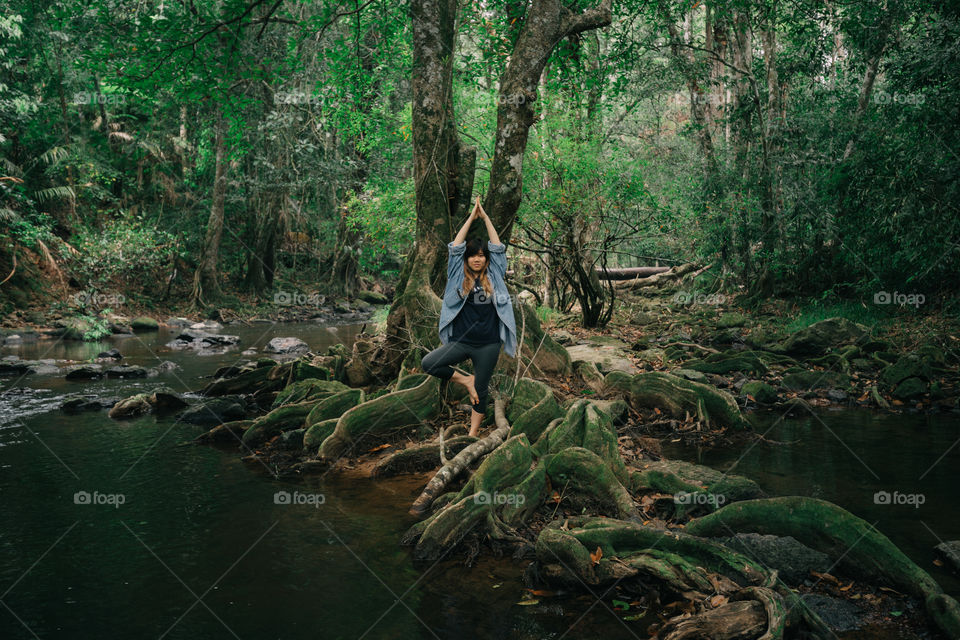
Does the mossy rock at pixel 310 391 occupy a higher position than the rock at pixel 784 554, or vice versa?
the rock at pixel 784 554

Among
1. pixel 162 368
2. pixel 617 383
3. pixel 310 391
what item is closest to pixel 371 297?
pixel 162 368

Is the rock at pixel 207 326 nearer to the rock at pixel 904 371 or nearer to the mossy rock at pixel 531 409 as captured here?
the mossy rock at pixel 531 409

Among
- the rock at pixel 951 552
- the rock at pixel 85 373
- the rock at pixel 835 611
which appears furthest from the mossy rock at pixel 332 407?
the rock at pixel 85 373

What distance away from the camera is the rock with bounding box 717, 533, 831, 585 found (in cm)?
456

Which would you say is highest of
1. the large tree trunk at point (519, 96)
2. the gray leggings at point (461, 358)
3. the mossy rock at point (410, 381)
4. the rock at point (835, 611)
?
the large tree trunk at point (519, 96)

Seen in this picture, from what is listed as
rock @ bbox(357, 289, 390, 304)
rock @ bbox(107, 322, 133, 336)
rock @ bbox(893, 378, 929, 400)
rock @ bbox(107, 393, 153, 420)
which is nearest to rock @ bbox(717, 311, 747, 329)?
rock @ bbox(893, 378, 929, 400)

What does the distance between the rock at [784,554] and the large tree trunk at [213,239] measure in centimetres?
2383

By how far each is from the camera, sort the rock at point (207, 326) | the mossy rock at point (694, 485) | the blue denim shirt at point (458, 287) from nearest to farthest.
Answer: the mossy rock at point (694, 485) → the blue denim shirt at point (458, 287) → the rock at point (207, 326)

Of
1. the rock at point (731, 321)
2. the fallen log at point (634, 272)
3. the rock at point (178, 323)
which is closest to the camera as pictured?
the rock at point (731, 321)

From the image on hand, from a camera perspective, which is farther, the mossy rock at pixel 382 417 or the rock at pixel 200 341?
the rock at pixel 200 341

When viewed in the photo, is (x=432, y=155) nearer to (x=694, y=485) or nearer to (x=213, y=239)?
(x=694, y=485)

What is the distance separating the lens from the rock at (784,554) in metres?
4.56

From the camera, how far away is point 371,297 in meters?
32.0

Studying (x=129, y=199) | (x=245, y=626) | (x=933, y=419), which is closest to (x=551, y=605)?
(x=245, y=626)
